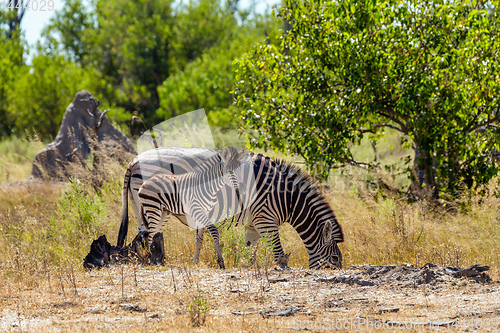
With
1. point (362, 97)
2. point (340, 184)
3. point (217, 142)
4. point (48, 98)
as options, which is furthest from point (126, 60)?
point (362, 97)

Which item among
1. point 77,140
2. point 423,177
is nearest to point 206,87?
point 77,140

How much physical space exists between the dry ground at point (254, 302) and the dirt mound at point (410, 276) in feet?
0.04

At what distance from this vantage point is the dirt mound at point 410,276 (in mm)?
4719

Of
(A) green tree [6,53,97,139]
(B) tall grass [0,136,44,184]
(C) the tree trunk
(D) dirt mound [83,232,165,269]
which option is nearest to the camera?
(D) dirt mound [83,232,165,269]

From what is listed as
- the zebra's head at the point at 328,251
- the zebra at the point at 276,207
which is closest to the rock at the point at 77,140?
the zebra at the point at 276,207

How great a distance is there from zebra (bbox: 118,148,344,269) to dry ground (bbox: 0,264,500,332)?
1.22 m

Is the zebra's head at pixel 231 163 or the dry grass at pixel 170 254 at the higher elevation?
the zebra's head at pixel 231 163

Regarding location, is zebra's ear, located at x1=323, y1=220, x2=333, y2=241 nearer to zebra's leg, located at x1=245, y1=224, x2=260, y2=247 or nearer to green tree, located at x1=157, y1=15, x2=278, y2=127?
zebra's leg, located at x1=245, y1=224, x2=260, y2=247

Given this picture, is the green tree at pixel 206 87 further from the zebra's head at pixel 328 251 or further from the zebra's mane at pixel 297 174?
the zebra's head at pixel 328 251

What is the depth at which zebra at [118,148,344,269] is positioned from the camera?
6.64 m

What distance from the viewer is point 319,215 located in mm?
6816

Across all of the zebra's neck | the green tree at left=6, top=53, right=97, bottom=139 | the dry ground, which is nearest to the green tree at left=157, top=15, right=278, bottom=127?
the green tree at left=6, top=53, right=97, bottom=139

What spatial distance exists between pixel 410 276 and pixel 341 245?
2670mm

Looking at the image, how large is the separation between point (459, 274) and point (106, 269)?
399 cm
